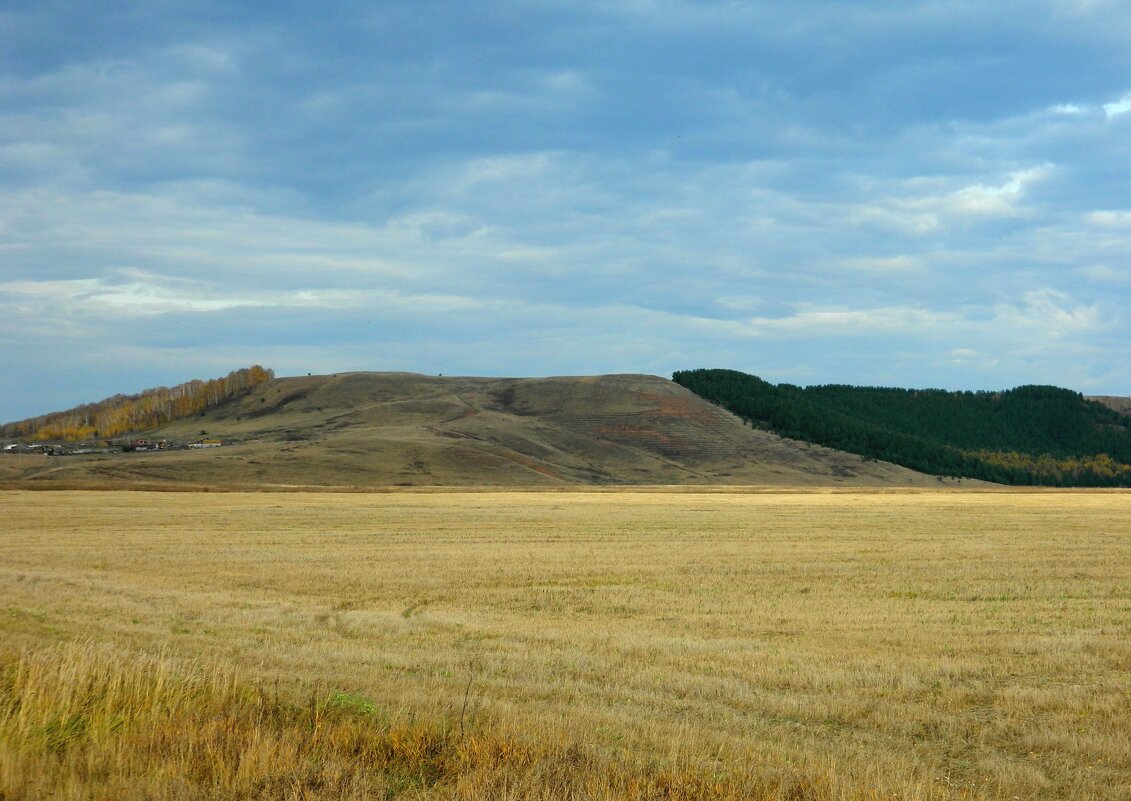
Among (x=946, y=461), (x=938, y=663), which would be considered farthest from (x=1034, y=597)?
(x=946, y=461)

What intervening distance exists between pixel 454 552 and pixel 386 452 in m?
96.2

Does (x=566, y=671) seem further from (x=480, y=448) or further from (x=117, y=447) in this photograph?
(x=117, y=447)

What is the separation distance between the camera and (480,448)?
138 meters

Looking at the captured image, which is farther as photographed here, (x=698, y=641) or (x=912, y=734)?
(x=698, y=641)

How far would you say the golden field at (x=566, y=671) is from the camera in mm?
8258

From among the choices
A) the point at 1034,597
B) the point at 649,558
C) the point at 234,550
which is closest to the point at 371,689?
the point at 1034,597

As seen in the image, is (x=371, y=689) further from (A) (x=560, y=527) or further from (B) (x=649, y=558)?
(A) (x=560, y=527)

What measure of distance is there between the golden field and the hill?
251ft

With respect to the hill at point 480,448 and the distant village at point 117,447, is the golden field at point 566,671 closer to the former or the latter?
the hill at point 480,448

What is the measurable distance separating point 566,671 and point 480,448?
407 feet

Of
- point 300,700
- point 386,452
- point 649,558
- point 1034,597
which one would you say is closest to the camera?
point 300,700

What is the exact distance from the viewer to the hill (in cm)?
11375

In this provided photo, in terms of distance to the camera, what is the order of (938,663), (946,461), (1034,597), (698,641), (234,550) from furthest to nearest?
(946,461) < (234,550) < (1034,597) < (698,641) < (938,663)

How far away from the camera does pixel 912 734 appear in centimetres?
1134
